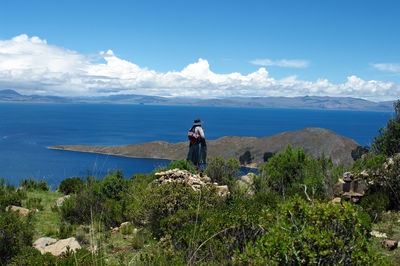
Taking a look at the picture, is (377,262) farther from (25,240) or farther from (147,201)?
(25,240)

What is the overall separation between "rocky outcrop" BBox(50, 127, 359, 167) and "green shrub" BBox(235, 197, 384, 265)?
7522 centimetres

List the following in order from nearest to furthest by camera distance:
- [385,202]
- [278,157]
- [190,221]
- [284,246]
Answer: [284,246]
[190,221]
[385,202]
[278,157]

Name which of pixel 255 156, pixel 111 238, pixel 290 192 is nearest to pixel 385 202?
pixel 290 192

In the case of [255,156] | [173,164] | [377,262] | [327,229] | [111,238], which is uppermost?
[327,229]

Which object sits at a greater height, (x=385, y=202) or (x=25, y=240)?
(x=385, y=202)

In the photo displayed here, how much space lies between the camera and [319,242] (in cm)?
342

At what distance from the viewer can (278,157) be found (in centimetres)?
1380

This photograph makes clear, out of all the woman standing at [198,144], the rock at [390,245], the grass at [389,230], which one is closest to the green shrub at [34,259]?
the grass at [389,230]

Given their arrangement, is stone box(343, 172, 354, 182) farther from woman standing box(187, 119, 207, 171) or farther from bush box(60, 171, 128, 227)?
bush box(60, 171, 128, 227)

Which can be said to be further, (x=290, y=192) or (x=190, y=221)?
(x=290, y=192)

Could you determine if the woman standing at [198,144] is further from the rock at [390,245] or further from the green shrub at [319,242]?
the green shrub at [319,242]

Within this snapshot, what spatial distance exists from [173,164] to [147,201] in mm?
5268

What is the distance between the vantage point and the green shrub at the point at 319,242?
3.47m

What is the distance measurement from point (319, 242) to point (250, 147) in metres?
84.5
